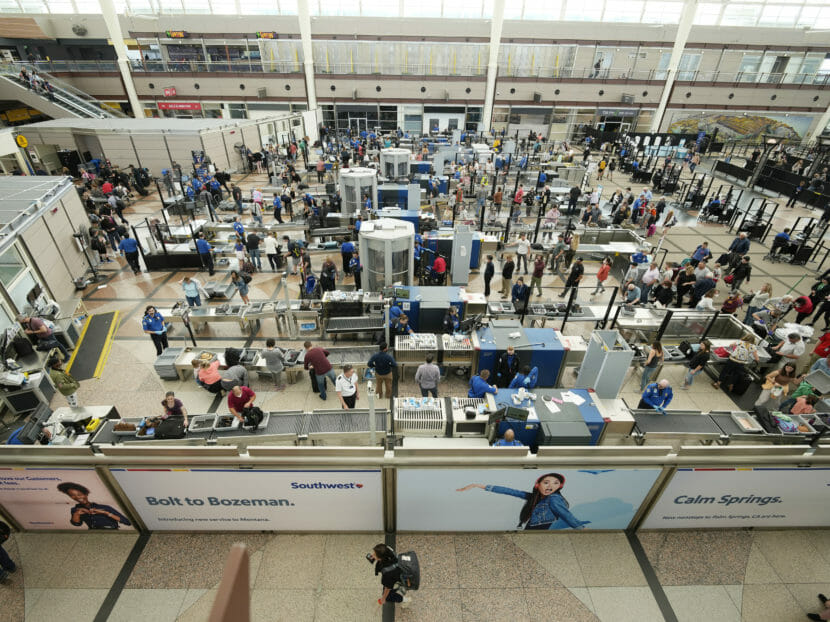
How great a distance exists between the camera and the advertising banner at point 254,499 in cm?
530

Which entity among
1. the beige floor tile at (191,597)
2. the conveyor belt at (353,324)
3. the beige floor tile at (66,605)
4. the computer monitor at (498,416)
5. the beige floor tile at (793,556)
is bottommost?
the beige floor tile at (66,605)

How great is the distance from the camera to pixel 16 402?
8516 millimetres

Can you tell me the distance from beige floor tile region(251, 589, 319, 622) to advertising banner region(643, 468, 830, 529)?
4.94 m

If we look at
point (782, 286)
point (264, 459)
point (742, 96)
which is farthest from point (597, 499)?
point (742, 96)

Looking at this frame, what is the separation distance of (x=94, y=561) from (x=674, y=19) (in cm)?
5597

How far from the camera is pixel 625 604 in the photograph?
5371mm

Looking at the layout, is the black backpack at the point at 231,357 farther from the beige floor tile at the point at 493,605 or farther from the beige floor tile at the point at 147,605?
the beige floor tile at the point at 493,605

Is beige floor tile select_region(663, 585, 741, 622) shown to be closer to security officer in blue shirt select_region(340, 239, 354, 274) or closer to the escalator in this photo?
security officer in blue shirt select_region(340, 239, 354, 274)

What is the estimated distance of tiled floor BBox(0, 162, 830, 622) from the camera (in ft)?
17.2

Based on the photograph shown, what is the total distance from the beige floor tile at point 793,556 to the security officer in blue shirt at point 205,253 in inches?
645

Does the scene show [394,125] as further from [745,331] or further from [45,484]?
[45,484]

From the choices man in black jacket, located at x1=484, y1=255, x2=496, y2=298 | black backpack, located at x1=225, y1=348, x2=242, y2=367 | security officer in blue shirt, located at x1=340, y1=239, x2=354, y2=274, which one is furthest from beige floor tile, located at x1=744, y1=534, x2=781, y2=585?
security officer in blue shirt, located at x1=340, y1=239, x2=354, y2=274

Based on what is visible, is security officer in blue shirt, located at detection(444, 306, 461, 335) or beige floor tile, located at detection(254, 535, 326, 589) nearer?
beige floor tile, located at detection(254, 535, 326, 589)

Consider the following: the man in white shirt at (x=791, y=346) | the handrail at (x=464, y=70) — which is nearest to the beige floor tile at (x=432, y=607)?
the man in white shirt at (x=791, y=346)
